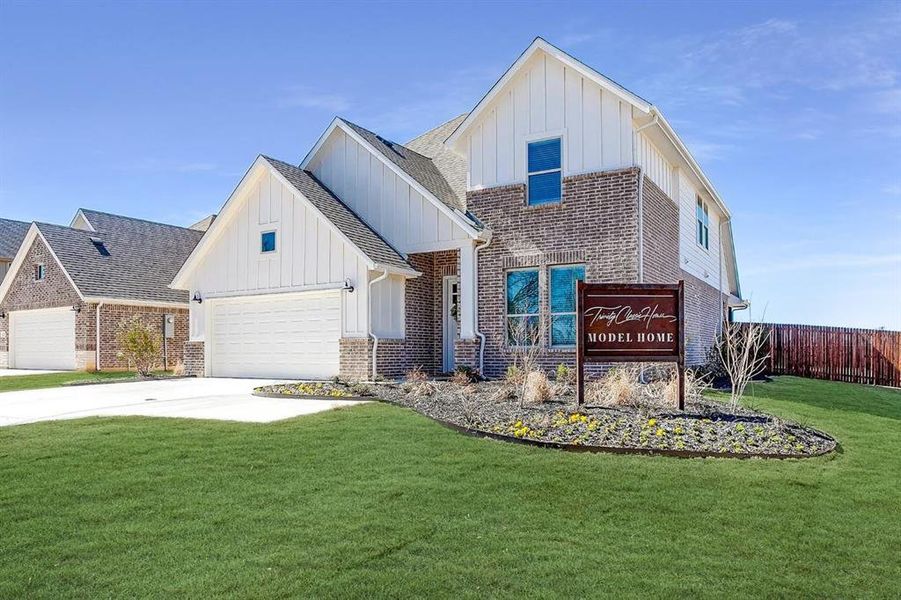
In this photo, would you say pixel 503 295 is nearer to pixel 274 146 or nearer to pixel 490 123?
pixel 490 123

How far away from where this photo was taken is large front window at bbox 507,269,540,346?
15602mm

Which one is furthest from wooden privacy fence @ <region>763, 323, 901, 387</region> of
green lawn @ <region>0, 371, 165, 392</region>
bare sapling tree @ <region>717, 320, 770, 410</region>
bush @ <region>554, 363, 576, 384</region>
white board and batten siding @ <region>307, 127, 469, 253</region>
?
green lawn @ <region>0, 371, 165, 392</region>

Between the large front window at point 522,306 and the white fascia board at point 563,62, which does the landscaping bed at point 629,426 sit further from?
the white fascia board at point 563,62

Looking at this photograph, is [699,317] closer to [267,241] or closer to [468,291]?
[468,291]

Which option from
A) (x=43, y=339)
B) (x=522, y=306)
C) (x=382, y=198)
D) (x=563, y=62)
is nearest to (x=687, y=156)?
(x=563, y=62)

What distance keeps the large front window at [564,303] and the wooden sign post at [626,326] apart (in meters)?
4.65

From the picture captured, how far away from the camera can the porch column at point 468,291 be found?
16.2 metres

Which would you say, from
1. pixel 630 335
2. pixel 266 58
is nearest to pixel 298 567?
pixel 630 335

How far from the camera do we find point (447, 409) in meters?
10.2

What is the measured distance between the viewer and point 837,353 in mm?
21953

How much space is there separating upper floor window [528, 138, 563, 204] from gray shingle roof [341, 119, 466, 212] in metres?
2.26

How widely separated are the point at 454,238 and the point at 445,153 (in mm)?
5616

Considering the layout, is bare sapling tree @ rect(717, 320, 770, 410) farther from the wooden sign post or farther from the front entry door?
the front entry door

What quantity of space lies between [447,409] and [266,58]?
9.38 meters
